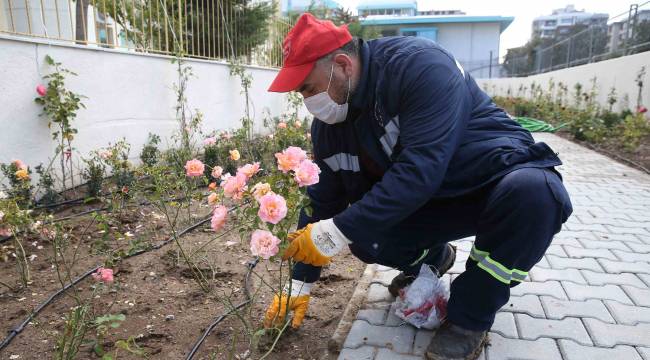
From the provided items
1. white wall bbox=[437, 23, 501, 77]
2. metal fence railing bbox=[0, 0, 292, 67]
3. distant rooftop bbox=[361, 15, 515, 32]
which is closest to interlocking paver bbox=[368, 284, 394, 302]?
metal fence railing bbox=[0, 0, 292, 67]

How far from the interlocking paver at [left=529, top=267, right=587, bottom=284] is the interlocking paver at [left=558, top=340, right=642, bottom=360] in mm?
724

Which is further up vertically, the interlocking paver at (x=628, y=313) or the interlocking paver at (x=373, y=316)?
the interlocking paver at (x=628, y=313)

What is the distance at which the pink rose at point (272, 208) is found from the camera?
154 centimetres

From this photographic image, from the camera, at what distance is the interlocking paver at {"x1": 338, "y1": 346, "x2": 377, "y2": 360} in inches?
79.2

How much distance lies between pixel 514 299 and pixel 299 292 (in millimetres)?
1131

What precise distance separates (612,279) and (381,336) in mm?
1461

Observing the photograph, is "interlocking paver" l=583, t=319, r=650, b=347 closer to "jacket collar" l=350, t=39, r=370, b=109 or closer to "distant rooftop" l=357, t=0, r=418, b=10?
"jacket collar" l=350, t=39, r=370, b=109

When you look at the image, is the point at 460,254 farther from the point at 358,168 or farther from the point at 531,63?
the point at 531,63

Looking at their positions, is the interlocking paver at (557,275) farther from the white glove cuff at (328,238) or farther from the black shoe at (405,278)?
the white glove cuff at (328,238)

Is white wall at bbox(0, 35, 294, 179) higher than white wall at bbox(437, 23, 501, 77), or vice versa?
white wall at bbox(437, 23, 501, 77)

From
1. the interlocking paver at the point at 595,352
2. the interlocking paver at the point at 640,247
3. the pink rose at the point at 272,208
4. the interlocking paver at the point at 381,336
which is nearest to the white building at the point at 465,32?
the interlocking paver at the point at 640,247

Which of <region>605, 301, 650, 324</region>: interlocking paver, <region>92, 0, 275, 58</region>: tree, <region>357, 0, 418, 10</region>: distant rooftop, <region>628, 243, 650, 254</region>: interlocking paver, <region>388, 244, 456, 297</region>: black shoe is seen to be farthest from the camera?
<region>357, 0, 418, 10</region>: distant rooftop

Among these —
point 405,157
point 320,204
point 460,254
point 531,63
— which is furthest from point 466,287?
point 531,63

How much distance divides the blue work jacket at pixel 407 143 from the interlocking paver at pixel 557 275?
1.03 meters
